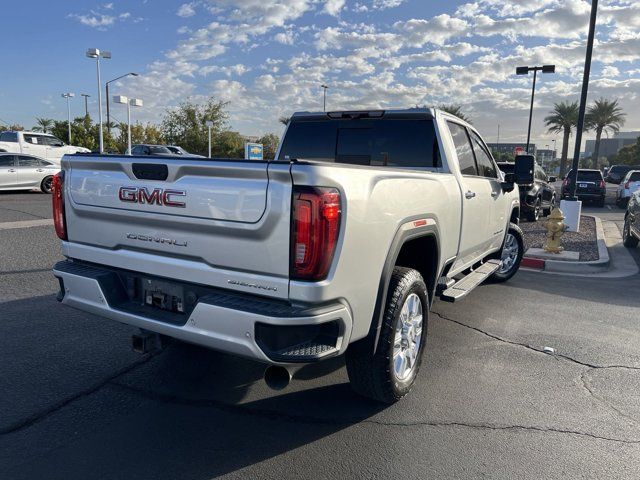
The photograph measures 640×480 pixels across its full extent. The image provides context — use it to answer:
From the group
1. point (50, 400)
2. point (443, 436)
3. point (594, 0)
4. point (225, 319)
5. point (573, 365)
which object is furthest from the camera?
point (594, 0)

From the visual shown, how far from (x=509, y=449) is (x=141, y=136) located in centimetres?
5636

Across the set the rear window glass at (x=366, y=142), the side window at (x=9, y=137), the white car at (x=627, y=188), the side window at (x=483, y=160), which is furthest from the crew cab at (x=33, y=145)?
the white car at (x=627, y=188)

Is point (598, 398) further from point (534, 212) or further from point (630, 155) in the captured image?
point (630, 155)

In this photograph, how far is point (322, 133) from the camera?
16.6 ft

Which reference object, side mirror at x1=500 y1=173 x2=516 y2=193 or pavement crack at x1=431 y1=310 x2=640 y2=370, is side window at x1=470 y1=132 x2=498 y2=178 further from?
pavement crack at x1=431 y1=310 x2=640 y2=370

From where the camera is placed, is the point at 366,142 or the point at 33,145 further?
the point at 33,145

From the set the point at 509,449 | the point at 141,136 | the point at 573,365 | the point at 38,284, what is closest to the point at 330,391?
the point at 509,449

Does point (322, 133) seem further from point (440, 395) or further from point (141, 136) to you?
point (141, 136)

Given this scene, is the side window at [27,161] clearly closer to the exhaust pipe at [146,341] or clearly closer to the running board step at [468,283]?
the running board step at [468,283]

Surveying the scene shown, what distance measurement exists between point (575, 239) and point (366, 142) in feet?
27.5

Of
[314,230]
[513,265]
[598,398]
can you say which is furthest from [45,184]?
[598,398]

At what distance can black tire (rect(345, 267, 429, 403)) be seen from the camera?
10.5ft

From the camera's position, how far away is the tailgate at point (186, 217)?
8.69 feet

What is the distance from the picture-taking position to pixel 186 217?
290 centimetres
